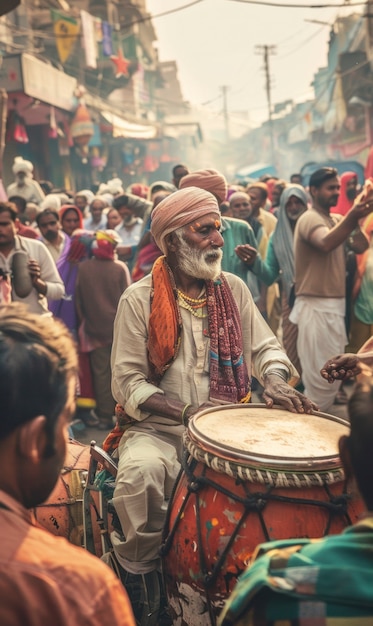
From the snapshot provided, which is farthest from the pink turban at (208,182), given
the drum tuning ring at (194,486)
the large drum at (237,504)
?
the drum tuning ring at (194,486)

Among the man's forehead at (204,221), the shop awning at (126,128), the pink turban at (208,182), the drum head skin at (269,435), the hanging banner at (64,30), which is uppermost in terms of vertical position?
the hanging banner at (64,30)

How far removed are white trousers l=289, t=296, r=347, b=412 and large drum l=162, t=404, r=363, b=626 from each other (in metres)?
3.59

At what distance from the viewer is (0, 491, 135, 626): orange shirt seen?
4.05 ft

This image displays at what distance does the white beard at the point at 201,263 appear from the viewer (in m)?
3.45

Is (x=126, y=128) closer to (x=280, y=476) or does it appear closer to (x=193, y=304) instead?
(x=193, y=304)

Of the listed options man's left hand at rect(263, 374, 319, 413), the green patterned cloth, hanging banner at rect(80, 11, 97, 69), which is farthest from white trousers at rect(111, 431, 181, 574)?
hanging banner at rect(80, 11, 97, 69)

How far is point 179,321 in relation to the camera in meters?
3.33

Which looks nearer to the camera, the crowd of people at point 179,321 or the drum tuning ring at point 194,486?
the drum tuning ring at point 194,486

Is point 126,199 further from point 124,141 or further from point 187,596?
point 124,141

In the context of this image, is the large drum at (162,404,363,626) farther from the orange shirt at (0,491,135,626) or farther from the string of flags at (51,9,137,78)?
Answer: the string of flags at (51,9,137,78)

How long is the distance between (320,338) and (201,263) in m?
3.03

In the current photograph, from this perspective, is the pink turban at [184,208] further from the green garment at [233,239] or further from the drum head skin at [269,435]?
the green garment at [233,239]

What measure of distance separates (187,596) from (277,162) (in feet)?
241

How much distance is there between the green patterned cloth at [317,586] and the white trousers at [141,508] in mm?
1399
